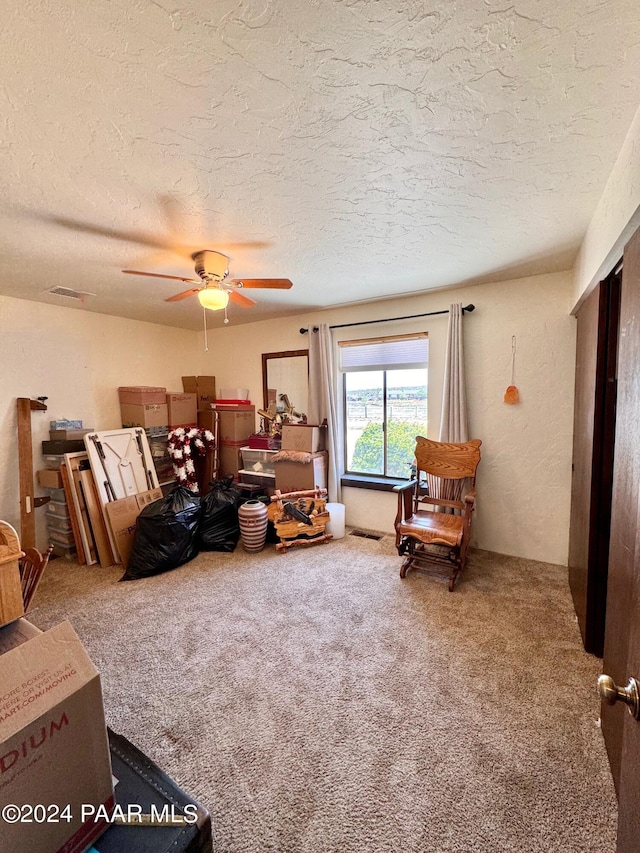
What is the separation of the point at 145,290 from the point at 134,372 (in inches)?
56.3

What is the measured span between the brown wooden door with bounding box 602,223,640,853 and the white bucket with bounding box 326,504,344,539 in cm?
233

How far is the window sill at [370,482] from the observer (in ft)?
12.0

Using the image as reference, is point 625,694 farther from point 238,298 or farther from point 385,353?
point 385,353

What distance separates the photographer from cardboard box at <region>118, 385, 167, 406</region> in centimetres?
389

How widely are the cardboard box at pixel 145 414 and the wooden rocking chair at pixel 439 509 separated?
2.81 m

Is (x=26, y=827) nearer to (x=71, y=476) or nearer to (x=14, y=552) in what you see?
(x=14, y=552)

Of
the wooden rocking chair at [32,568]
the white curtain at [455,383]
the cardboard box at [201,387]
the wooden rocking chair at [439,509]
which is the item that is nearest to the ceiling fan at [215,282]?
the wooden rocking chair at [32,568]

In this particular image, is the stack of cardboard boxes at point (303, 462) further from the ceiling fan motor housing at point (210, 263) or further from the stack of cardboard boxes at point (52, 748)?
the stack of cardboard boxes at point (52, 748)

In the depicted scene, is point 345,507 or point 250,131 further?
point 345,507

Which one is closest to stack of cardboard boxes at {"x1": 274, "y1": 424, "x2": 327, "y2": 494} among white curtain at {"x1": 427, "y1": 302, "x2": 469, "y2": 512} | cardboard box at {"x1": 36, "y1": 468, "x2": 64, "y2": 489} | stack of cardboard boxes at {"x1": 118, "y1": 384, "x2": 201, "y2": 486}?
white curtain at {"x1": 427, "y1": 302, "x2": 469, "y2": 512}

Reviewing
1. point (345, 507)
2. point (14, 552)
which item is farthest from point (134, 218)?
point (345, 507)

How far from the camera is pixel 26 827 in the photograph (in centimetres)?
58

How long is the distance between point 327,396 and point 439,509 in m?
1.59

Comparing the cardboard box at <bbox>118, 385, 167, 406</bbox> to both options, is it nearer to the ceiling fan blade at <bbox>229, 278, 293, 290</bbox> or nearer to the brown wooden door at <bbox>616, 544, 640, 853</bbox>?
the ceiling fan blade at <bbox>229, 278, 293, 290</bbox>
